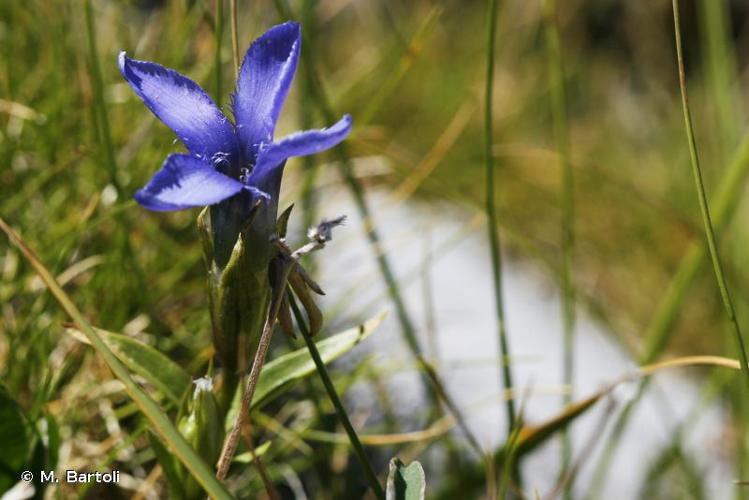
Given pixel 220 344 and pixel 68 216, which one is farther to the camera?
pixel 68 216

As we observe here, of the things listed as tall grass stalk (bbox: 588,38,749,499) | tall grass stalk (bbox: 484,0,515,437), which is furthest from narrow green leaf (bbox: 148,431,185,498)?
tall grass stalk (bbox: 588,38,749,499)

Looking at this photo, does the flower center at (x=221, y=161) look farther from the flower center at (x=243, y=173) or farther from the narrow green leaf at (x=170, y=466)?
the narrow green leaf at (x=170, y=466)

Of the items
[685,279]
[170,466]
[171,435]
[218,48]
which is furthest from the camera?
[685,279]

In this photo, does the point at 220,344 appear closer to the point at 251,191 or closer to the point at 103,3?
the point at 251,191

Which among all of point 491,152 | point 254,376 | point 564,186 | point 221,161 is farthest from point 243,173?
point 564,186

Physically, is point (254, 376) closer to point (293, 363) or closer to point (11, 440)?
A: point (293, 363)

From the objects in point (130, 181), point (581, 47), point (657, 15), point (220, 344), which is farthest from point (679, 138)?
point (220, 344)
